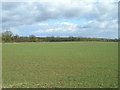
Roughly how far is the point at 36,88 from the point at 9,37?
87730 millimetres

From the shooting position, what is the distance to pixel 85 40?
100250mm

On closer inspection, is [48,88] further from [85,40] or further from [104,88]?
[85,40]

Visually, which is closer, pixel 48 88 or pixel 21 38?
pixel 48 88

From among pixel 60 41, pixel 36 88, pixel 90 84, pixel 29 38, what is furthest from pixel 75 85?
pixel 29 38

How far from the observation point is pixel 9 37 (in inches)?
3671

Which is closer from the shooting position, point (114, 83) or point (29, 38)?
point (114, 83)

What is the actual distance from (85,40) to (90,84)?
92279mm

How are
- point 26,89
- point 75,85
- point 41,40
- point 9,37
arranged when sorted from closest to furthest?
point 26,89 < point 75,85 < point 9,37 < point 41,40

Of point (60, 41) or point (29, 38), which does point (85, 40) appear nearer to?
point (60, 41)

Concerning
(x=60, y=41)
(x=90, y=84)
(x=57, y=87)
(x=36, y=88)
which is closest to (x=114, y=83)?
(x=90, y=84)

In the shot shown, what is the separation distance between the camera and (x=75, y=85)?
27.5 feet

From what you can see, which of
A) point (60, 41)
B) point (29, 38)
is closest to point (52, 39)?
point (60, 41)

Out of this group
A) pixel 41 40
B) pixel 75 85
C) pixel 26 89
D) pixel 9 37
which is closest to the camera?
pixel 26 89

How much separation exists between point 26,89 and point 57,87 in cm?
110
